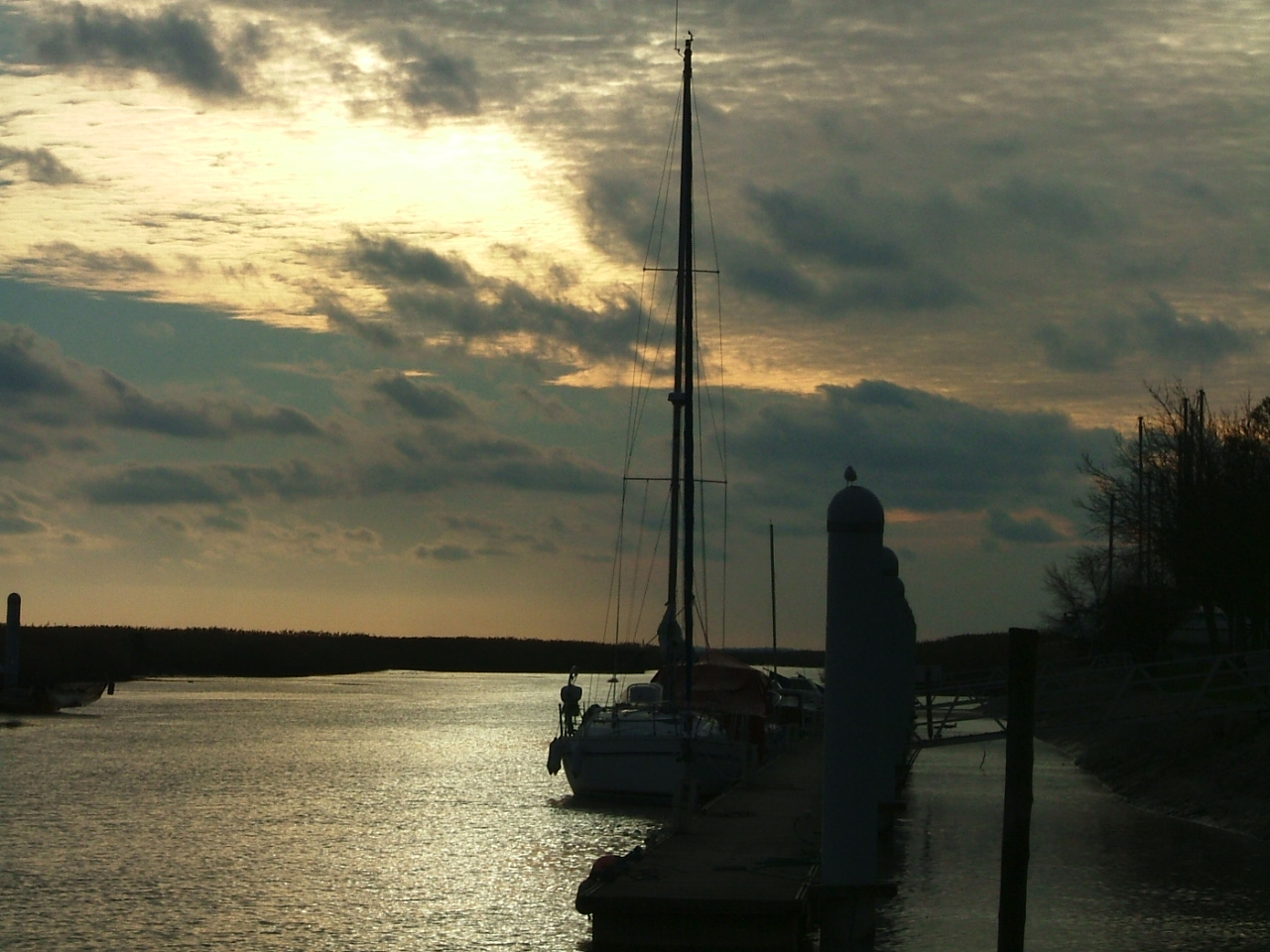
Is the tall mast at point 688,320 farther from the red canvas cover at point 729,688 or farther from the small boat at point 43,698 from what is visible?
the small boat at point 43,698

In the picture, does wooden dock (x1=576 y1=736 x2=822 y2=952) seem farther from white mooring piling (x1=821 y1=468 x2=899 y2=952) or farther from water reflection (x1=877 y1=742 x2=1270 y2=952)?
white mooring piling (x1=821 y1=468 x2=899 y2=952)

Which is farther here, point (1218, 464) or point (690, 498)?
point (1218, 464)

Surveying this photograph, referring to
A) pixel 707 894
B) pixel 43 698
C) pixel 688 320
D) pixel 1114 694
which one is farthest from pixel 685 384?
pixel 43 698

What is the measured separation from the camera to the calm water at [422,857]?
2348cm

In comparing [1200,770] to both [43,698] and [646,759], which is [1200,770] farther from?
[43,698]

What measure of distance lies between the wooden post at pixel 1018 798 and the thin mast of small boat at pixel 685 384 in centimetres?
2309

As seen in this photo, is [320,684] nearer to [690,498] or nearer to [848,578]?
[690,498]

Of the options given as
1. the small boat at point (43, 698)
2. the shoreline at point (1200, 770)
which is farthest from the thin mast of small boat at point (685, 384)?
the small boat at point (43, 698)

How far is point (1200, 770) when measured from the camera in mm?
39719

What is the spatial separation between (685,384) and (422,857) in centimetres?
1453

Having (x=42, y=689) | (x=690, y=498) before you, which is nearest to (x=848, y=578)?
(x=690, y=498)

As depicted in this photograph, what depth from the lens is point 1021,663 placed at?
15.9m

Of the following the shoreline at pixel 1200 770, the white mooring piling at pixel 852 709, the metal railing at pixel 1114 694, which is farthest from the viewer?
the shoreline at pixel 1200 770

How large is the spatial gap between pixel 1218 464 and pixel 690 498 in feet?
76.9
